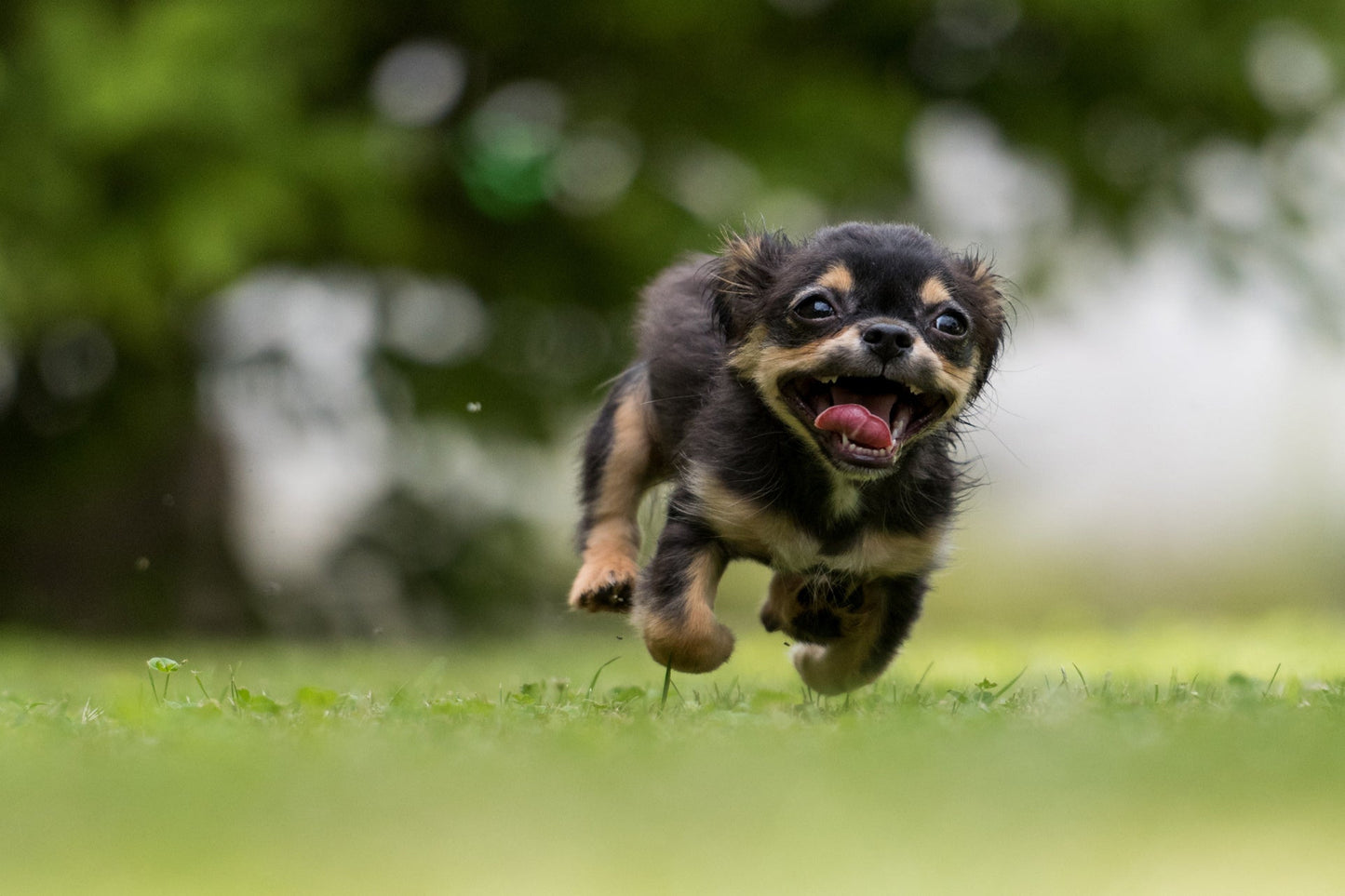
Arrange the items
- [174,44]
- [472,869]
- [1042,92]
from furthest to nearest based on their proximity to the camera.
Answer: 1. [1042,92]
2. [174,44]
3. [472,869]

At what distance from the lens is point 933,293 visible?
5125mm

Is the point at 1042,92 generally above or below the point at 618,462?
above

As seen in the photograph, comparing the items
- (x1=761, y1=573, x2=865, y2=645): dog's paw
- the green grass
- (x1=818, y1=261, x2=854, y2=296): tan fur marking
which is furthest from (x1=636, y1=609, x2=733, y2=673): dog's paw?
(x1=818, y1=261, x2=854, y2=296): tan fur marking

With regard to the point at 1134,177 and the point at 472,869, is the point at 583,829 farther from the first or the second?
the point at 1134,177

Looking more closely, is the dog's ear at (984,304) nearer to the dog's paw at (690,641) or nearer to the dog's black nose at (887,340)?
the dog's black nose at (887,340)

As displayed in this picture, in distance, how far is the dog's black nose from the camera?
4848 millimetres

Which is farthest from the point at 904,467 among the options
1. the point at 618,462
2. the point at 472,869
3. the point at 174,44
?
the point at 174,44

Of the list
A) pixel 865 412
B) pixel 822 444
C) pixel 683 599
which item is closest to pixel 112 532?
pixel 683 599

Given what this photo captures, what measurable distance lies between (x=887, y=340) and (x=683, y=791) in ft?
5.55

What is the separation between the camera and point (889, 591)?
5660 millimetres

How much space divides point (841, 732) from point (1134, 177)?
10311 millimetres

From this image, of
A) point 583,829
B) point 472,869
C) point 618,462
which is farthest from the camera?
point 618,462

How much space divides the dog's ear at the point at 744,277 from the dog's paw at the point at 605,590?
3.33 feet

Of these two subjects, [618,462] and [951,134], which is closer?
[618,462]
